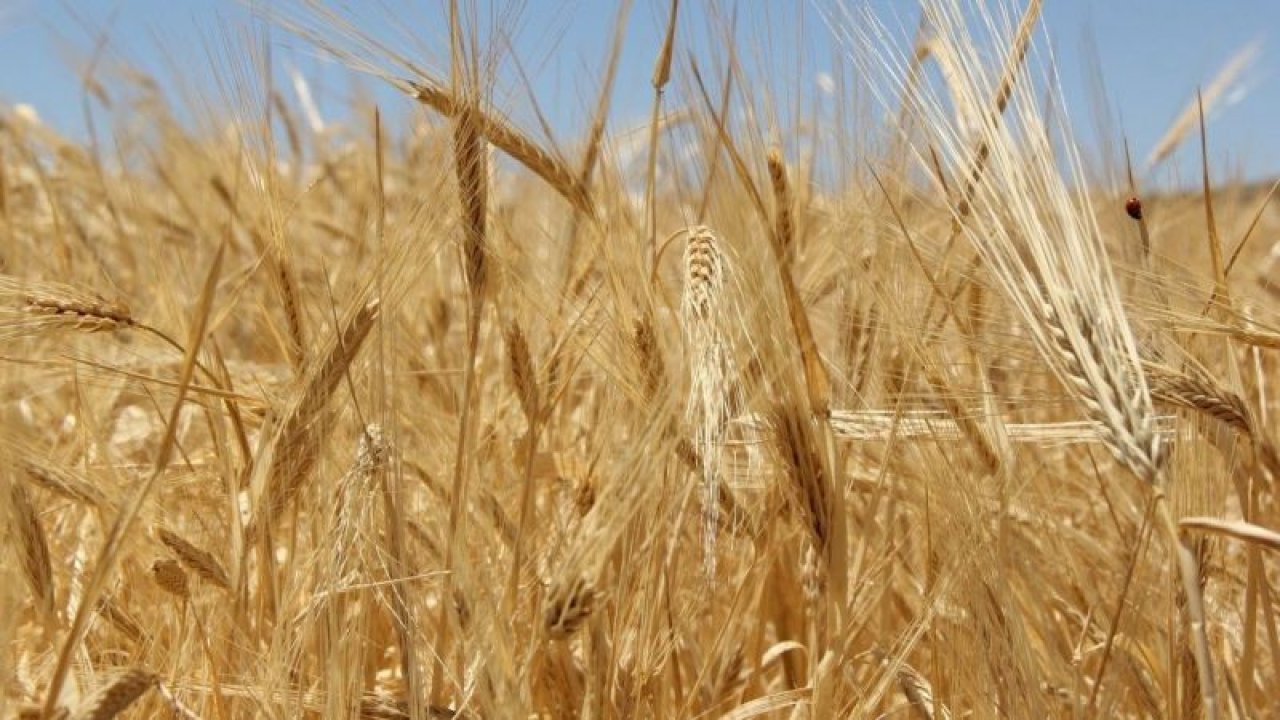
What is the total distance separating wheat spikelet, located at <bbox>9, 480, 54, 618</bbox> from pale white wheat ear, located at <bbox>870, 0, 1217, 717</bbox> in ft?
2.78

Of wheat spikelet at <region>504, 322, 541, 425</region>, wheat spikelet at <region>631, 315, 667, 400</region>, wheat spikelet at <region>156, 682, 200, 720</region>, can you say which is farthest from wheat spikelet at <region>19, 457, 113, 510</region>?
wheat spikelet at <region>631, 315, 667, 400</region>

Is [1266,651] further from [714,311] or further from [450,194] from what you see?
[450,194]

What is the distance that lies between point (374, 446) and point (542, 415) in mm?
199

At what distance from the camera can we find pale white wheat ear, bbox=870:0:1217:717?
75 centimetres

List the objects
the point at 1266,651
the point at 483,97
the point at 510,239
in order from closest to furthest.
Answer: the point at 483,97 → the point at 510,239 → the point at 1266,651

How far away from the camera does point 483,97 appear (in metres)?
1.20

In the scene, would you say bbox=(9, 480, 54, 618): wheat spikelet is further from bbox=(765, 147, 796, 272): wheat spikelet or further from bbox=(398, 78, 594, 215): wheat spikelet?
bbox=(765, 147, 796, 272): wheat spikelet

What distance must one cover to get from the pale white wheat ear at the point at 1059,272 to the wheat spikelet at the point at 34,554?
2.78ft

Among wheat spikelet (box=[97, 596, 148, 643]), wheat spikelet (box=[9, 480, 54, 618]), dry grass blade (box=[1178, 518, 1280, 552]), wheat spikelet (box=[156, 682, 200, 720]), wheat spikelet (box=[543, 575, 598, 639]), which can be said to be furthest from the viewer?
wheat spikelet (box=[97, 596, 148, 643])

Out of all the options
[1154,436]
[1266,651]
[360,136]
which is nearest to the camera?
[1154,436]

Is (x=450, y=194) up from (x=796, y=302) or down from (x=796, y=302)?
up

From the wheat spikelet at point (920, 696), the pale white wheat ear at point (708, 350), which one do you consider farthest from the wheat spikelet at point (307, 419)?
the wheat spikelet at point (920, 696)

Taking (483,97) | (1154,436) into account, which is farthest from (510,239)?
(1154,436)

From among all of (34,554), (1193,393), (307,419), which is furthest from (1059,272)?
(34,554)
